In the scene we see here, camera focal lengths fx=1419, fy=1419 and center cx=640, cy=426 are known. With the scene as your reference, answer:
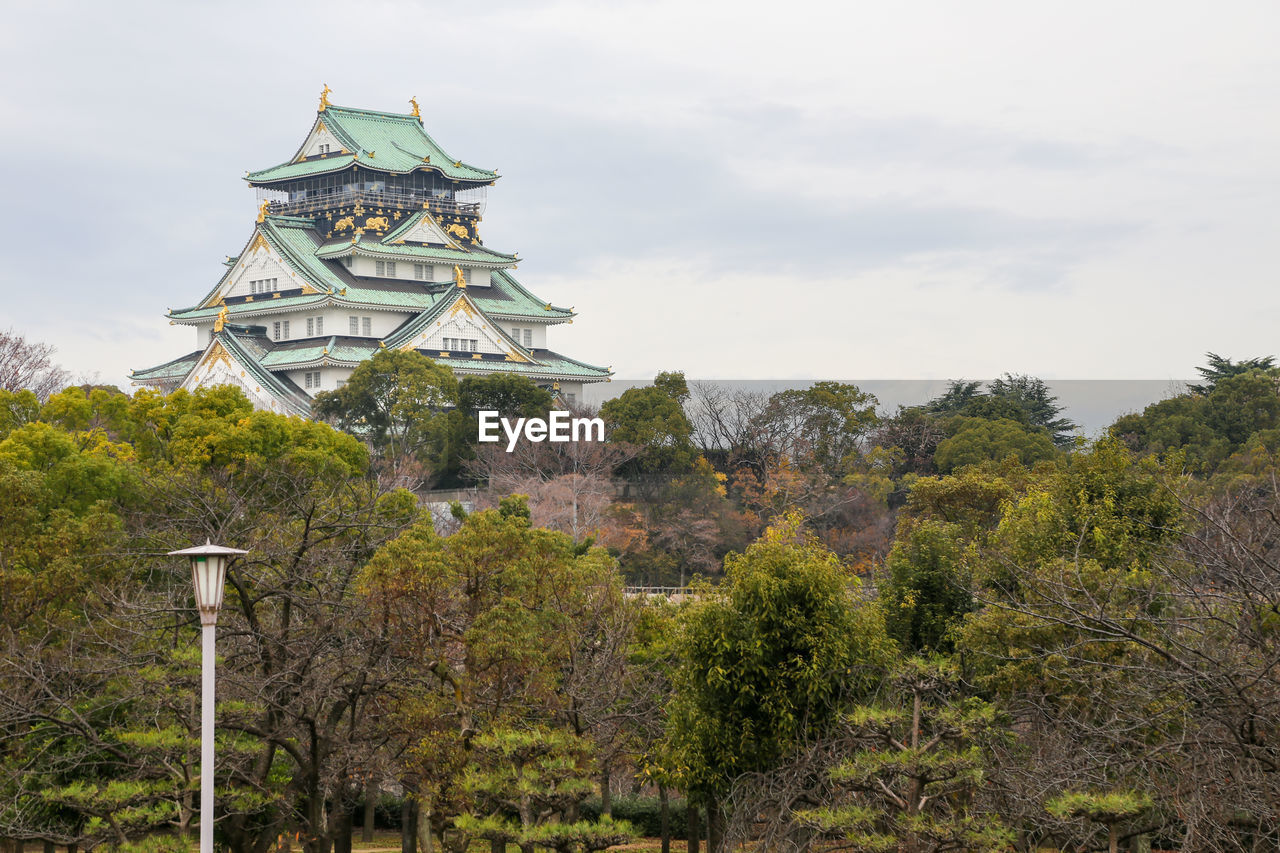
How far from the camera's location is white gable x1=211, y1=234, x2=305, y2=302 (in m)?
63.1

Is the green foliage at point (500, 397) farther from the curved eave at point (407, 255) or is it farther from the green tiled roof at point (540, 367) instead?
the curved eave at point (407, 255)

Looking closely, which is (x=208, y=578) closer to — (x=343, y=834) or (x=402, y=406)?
(x=343, y=834)

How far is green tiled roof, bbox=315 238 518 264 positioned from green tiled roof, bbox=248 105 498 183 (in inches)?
159

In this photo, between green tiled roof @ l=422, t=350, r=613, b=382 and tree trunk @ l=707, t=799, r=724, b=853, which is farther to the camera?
green tiled roof @ l=422, t=350, r=613, b=382

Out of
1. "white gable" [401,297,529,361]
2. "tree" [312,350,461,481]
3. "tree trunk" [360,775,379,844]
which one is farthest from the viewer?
"white gable" [401,297,529,361]

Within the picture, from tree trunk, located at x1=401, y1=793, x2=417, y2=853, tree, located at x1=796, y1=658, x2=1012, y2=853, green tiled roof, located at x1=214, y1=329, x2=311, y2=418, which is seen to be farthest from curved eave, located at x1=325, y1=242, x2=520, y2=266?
tree, located at x1=796, y1=658, x2=1012, y2=853

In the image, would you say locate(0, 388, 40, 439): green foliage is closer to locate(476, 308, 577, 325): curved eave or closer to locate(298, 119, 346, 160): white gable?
locate(476, 308, 577, 325): curved eave

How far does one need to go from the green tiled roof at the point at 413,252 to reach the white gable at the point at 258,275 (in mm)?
1903

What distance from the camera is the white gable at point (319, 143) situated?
68500mm

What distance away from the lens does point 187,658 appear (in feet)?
55.6

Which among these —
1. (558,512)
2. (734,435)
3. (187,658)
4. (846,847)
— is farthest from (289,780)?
(734,435)

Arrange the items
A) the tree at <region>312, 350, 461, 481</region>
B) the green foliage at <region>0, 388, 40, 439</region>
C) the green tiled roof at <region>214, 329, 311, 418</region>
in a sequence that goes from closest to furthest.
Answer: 1. the green foliage at <region>0, 388, 40, 439</region>
2. the tree at <region>312, 350, 461, 481</region>
3. the green tiled roof at <region>214, 329, 311, 418</region>

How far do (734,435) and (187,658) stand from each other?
125 ft

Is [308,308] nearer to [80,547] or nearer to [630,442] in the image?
[630,442]
